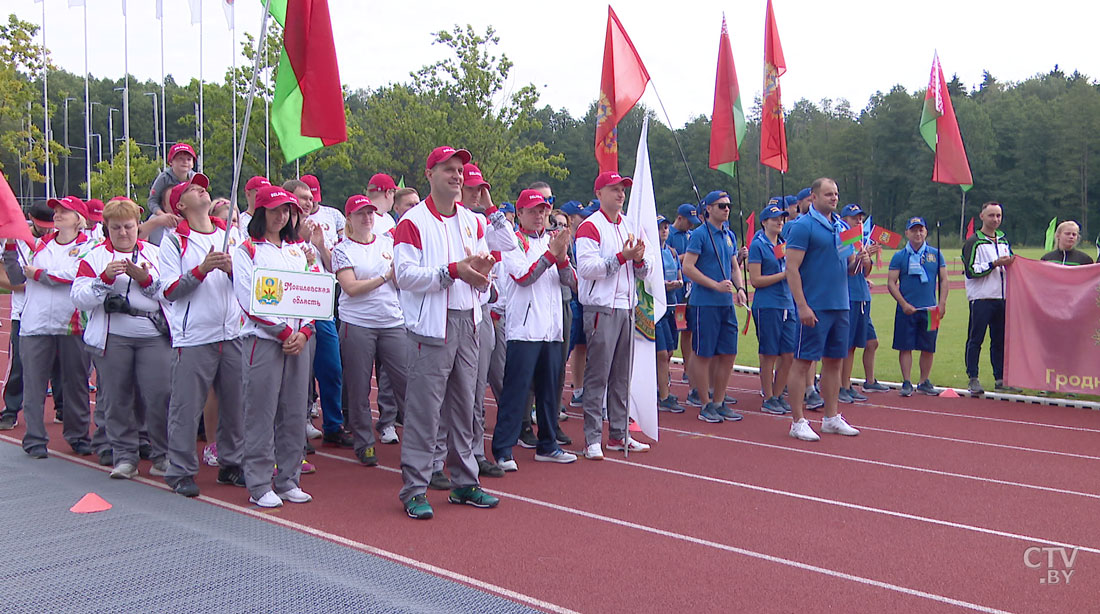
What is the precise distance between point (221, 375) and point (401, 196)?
2843mm

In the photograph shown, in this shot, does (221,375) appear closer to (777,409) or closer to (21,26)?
(777,409)

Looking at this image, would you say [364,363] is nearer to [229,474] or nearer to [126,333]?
[229,474]

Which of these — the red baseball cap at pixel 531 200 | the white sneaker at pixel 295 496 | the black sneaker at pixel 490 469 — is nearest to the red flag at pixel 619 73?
the red baseball cap at pixel 531 200

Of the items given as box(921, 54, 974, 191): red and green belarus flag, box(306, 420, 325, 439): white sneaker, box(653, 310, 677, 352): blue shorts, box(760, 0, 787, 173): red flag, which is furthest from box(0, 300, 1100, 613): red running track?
box(921, 54, 974, 191): red and green belarus flag

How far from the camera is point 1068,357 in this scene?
33.4ft

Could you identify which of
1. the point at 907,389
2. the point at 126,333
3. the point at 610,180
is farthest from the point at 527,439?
the point at 907,389

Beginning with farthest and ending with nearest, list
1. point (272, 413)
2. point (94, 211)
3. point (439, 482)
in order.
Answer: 1. point (94, 211)
2. point (439, 482)
3. point (272, 413)

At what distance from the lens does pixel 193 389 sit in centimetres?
598

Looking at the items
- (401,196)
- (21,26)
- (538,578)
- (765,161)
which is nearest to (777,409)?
(765,161)

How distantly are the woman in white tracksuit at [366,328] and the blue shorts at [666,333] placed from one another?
374 cm

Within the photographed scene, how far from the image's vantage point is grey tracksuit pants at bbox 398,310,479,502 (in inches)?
215

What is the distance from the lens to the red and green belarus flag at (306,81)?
19.0 feet

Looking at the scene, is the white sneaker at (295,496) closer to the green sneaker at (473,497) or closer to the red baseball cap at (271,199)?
the green sneaker at (473,497)

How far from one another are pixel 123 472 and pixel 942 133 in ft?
32.7
